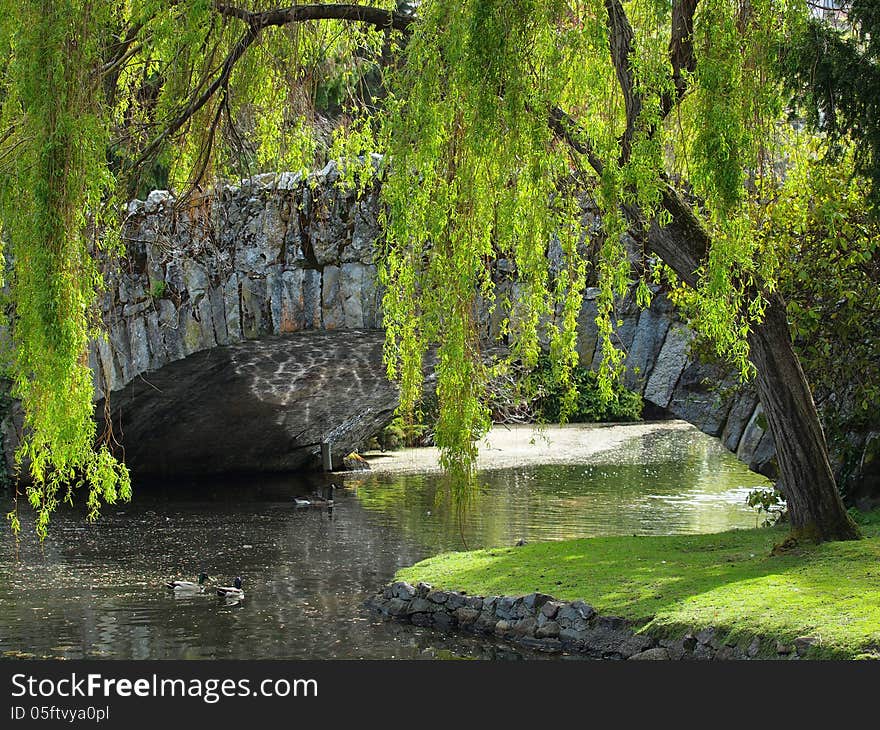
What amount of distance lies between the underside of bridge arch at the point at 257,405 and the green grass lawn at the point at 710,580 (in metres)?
4.46

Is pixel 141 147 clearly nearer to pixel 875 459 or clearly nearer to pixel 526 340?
pixel 526 340

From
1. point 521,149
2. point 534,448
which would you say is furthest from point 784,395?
point 534,448

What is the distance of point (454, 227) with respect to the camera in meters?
5.95

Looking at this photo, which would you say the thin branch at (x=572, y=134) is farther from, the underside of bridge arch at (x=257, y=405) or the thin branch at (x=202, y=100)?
the underside of bridge arch at (x=257, y=405)

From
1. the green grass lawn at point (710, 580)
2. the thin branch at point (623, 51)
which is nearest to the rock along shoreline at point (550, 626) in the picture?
the green grass lawn at point (710, 580)

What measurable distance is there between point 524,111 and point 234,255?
679cm

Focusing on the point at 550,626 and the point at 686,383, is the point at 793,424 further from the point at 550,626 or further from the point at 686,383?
the point at 686,383

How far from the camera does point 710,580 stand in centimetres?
702

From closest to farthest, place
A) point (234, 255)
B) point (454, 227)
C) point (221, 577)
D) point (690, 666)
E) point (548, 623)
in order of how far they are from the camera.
Result: point (690, 666) < point (454, 227) < point (548, 623) < point (221, 577) < point (234, 255)

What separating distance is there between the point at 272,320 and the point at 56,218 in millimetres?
6291

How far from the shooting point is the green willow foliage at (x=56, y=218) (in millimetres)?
5363

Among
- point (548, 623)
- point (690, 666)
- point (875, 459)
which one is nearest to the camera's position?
point (690, 666)

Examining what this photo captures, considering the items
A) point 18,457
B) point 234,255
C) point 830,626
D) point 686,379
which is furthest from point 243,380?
point 830,626

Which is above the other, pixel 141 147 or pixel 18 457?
pixel 141 147
